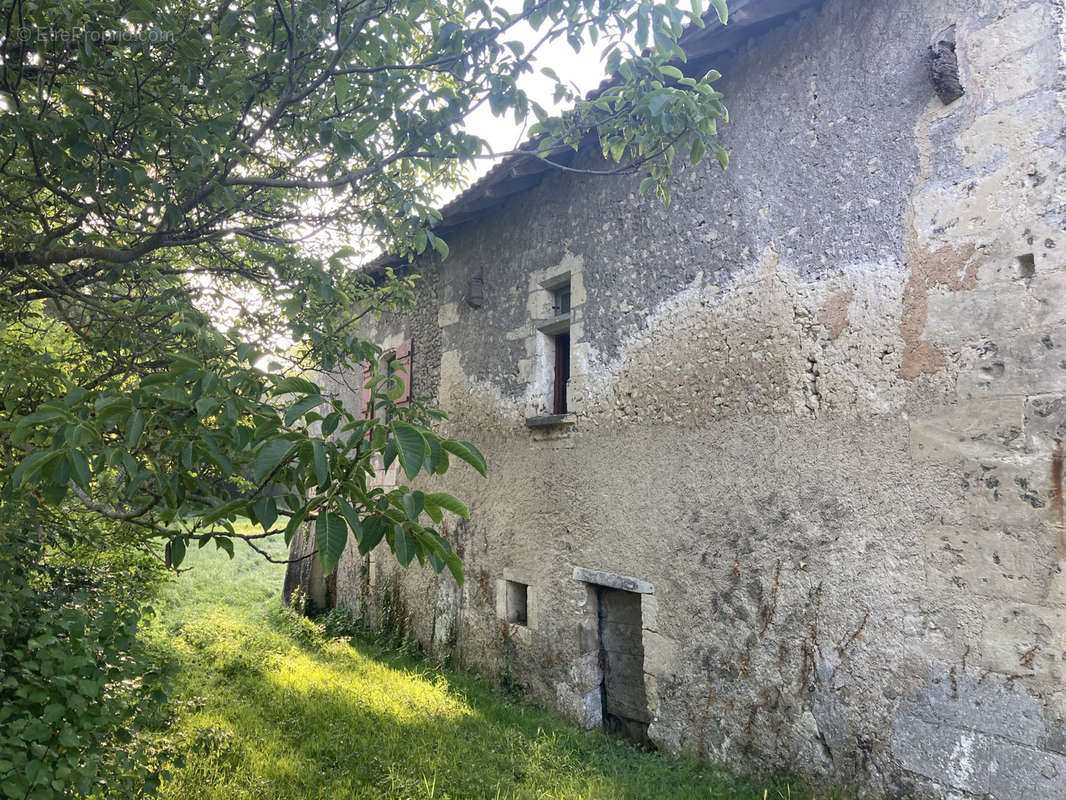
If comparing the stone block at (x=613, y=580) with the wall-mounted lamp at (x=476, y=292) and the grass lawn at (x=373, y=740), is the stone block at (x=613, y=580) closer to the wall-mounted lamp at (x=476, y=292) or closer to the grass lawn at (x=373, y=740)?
the grass lawn at (x=373, y=740)

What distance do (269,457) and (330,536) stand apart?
0.85 feet

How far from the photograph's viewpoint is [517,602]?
571 cm

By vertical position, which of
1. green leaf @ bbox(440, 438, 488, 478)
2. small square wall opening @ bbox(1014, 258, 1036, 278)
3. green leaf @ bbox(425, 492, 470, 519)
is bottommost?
green leaf @ bbox(425, 492, 470, 519)

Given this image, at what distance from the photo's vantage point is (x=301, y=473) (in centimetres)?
194

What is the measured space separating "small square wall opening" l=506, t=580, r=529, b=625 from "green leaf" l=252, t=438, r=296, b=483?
13.8ft

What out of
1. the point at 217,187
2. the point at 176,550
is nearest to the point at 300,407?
the point at 176,550

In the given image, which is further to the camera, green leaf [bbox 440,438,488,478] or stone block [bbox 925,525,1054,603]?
stone block [bbox 925,525,1054,603]

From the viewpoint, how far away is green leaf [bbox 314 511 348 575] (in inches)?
66.5

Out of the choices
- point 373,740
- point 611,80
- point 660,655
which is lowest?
point 373,740

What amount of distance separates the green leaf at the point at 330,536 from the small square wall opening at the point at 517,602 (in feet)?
13.5

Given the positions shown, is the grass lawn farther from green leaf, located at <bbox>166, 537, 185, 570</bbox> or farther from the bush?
green leaf, located at <bbox>166, 537, 185, 570</bbox>

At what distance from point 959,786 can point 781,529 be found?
141 centimetres

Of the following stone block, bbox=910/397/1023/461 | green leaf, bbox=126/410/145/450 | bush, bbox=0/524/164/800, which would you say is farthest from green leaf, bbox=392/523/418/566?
stone block, bbox=910/397/1023/461

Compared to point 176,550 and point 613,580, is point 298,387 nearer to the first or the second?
point 176,550
